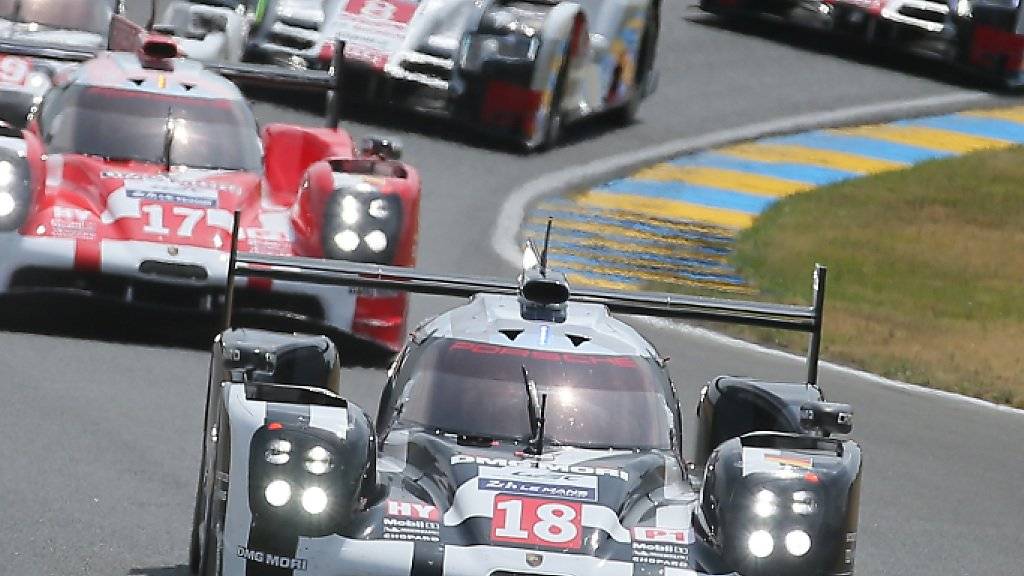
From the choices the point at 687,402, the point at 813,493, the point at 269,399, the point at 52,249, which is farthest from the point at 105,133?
the point at 813,493

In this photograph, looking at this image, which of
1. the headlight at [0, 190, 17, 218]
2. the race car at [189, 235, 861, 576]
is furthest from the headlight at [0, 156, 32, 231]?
the race car at [189, 235, 861, 576]

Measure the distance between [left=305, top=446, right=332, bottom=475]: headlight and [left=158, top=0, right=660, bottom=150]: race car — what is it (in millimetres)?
11806

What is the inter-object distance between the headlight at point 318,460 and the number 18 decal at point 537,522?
0.55 meters

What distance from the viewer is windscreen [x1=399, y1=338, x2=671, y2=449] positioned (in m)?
8.36

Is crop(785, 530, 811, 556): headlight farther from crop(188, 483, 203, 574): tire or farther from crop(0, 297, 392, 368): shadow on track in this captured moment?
crop(0, 297, 392, 368): shadow on track

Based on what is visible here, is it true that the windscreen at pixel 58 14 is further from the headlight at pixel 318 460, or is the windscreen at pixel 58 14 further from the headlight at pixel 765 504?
the headlight at pixel 765 504

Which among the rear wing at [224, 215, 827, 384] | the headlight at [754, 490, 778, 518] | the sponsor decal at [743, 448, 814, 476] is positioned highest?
the rear wing at [224, 215, 827, 384]

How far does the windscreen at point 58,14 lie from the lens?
18719mm

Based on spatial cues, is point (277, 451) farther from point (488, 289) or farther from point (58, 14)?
point (58, 14)

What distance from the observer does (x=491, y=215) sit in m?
17.5

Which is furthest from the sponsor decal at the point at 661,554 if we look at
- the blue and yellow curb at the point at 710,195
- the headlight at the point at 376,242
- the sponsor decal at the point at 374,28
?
the sponsor decal at the point at 374,28

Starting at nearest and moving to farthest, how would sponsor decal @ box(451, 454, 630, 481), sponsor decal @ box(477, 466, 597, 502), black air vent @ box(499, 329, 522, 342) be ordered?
sponsor decal @ box(477, 466, 597, 502) < sponsor decal @ box(451, 454, 630, 481) < black air vent @ box(499, 329, 522, 342)

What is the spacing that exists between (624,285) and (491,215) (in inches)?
84.0

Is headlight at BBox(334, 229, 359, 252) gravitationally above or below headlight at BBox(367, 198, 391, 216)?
below
